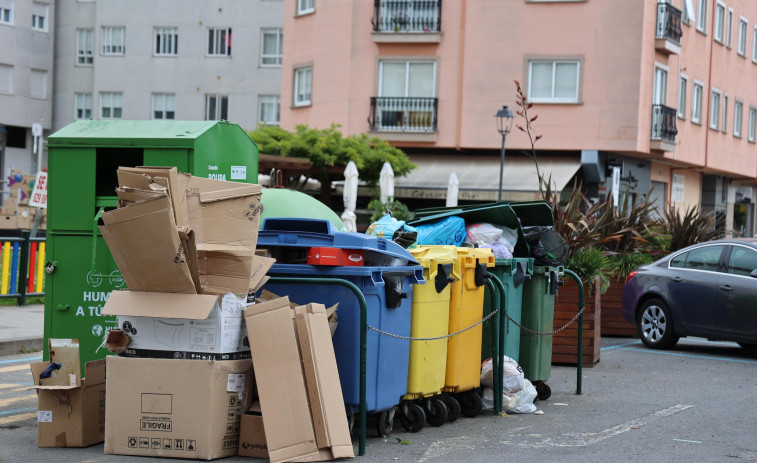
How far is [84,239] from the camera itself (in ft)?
26.7

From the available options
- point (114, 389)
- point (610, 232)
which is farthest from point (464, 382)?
point (610, 232)

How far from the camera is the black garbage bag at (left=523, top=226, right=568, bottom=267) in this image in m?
10.4

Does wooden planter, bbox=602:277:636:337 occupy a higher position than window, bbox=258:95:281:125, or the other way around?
window, bbox=258:95:281:125

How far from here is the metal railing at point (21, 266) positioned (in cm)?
1638

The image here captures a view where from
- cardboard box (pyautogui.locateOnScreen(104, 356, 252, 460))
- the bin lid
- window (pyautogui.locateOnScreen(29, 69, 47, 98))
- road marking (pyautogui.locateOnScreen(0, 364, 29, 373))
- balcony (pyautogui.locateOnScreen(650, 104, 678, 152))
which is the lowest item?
road marking (pyautogui.locateOnScreen(0, 364, 29, 373))

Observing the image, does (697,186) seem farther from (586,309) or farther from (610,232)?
(586,309)

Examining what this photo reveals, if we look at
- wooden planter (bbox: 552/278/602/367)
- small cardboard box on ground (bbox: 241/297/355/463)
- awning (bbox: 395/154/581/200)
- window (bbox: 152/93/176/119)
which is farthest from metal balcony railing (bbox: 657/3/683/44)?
small cardboard box on ground (bbox: 241/297/355/463)

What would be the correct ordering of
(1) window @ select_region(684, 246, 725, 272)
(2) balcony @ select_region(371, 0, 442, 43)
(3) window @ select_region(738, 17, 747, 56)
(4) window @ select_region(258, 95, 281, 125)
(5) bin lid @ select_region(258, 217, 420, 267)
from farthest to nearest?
1. (4) window @ select_region(258, 95, 281, 125)
2. (3) window @ select_region(738, 17, 747, 56)
3. (2) balcony @ select_region(371, 0, 442, 43)
4. (1) window @ select_region(684, 246, 725, 272)
5. (5) bin lid @ select_region(258, 217, 420, 267)

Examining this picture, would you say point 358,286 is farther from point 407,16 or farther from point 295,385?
point 407,16

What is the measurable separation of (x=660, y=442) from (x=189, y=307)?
377 cm

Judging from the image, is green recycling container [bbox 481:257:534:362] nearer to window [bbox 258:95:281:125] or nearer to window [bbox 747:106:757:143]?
window [bbox 747:106:757:143]

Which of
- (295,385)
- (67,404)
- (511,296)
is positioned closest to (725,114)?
(511,296)

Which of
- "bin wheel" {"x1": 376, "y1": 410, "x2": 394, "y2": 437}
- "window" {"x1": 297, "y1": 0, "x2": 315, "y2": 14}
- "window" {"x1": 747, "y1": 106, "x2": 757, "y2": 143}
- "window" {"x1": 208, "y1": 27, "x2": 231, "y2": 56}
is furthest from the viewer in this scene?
"window" {"x1": 208, "y1": 27, "x2": 231, "y2": 56}

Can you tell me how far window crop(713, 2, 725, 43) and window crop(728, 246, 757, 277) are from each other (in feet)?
89.0
